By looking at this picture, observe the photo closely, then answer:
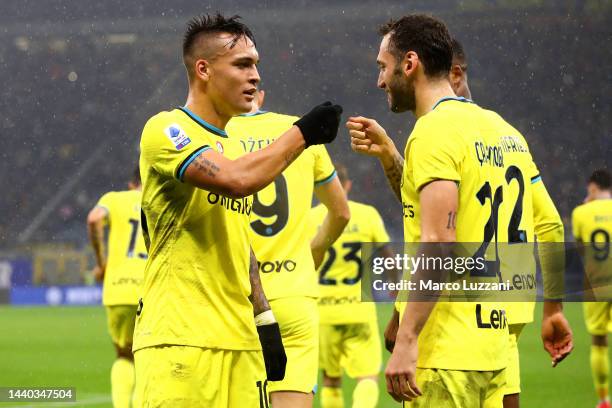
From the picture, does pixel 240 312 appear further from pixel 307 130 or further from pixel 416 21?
pixel 416 21

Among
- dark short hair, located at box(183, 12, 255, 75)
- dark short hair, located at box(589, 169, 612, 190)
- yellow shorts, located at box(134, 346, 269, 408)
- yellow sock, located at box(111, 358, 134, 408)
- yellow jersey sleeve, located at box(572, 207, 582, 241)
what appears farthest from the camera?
yellow jersey sleeve, located at box(572, 207, 582, 241)

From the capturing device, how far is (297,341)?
4.90 metres

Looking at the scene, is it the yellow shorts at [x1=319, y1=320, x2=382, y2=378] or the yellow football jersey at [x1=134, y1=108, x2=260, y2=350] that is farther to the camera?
the yellow shorts at [x1=319, y1=320, x2=382, y2=378]

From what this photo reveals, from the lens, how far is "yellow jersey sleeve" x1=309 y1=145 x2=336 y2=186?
5.10 m

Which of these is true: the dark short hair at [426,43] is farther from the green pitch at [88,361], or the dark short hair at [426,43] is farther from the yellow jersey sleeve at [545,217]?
the green pitch at [88,361]

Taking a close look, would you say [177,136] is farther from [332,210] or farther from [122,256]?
[122,256]

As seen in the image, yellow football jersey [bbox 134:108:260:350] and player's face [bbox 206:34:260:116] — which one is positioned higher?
player's face [bbox 206:34:260:116]

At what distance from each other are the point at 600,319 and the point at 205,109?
22.7 ft

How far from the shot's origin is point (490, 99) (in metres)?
23.3

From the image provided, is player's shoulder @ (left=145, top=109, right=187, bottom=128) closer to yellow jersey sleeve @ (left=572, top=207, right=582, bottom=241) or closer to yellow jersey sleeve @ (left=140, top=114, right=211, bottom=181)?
yellow jersey sleeve @ (left=140, top=114, right=211, bottom=181)

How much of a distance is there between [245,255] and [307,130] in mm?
477

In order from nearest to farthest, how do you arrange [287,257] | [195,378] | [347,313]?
[195,378] < [287,257] < [347,313]

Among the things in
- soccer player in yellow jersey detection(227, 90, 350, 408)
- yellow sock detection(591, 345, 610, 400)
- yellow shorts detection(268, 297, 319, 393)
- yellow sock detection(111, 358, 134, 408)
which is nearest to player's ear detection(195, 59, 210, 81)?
soccer player in yellow jersey detection(227, 90, 350, 408)

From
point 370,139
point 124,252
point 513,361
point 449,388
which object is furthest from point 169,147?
point 124,252
